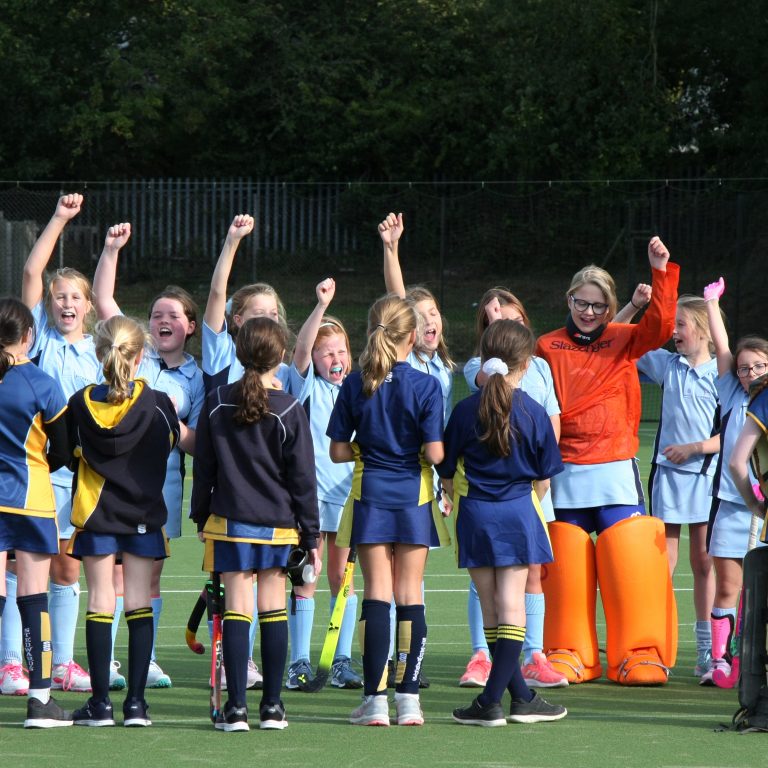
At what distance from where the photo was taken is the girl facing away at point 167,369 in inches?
248

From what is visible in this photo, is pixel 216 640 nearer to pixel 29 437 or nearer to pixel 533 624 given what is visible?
pixel 29 437

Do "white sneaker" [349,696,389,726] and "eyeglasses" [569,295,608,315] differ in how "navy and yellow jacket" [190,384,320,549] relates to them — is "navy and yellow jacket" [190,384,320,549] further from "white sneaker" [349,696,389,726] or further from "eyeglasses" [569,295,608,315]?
"eyeglasses" [569,295,608,315]

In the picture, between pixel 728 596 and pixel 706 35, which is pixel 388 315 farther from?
pixel 706 35

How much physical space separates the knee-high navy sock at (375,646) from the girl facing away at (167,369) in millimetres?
1135

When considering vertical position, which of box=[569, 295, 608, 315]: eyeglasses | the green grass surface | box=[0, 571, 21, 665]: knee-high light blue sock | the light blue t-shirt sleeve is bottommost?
the green grass surface

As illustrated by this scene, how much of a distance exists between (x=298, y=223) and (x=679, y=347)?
14373 mm

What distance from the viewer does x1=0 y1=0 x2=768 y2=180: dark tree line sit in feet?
91.9

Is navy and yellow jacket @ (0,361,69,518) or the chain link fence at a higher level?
the chain link fence

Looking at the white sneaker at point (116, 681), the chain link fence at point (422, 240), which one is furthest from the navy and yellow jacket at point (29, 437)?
the chain link fence at point (422, 240)

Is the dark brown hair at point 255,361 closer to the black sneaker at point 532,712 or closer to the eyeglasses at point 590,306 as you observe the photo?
the black sneaker at point 532,712

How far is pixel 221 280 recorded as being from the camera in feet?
20.1

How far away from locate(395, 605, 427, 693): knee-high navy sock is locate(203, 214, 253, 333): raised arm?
5.16ft

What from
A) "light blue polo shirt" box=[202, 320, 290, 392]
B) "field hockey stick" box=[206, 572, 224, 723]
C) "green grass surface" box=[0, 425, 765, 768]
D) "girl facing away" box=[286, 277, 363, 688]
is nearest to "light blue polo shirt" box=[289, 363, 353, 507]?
"girl facing away" box=[286, 277, 363, 688]

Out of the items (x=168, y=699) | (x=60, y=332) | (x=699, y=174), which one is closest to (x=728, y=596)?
(x=168, y=699)
